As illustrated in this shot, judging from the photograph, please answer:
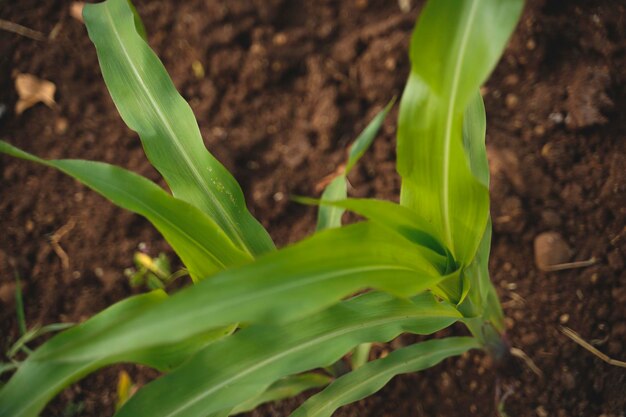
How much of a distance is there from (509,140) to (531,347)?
458 millimetres

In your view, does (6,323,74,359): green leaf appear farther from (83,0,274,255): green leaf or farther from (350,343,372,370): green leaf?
(350,343,372,370): green leaf

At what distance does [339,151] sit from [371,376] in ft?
2.08

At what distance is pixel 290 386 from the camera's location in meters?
1.09

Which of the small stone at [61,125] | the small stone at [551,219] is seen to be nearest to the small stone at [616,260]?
the small stone at [551,219]

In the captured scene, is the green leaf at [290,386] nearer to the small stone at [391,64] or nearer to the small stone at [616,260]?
the small stone at [616,260]

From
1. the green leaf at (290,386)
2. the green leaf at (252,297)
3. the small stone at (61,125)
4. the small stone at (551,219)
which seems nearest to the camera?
the green leaf at (252,297)

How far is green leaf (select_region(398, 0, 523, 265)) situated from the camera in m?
0.59

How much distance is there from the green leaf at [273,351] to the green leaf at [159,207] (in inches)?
5.1

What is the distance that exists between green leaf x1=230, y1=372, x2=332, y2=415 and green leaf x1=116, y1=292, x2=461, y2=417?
0.29 metres

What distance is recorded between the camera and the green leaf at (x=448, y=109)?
59 cm

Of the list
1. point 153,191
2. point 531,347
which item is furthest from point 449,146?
point 531,347

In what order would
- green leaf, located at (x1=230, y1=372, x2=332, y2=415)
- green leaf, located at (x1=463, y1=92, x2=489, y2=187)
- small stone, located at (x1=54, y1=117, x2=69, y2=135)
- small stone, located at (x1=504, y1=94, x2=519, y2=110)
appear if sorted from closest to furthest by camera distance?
green leaf, located at (x1=463, y1=92, x2=489, y2=187) → green leaf, located at (x1=230, y1=372, x2=332, y2=415) → small stone, located at (x1=504, y1=94, x2=519, y2=110) → small stone, located at (x1=54, y1=117, x2=69, y2=135)

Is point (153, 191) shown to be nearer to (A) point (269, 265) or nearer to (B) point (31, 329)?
(A) point (269, 265)

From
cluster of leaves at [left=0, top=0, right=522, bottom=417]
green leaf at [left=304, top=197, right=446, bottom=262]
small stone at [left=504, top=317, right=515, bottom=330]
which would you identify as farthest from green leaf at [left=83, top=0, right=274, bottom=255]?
small stone at [left=504, top=317, right=515, bottom=330]
